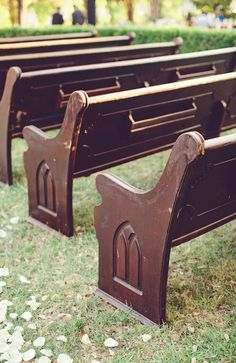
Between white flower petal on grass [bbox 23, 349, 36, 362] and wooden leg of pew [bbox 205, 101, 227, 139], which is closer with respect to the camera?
white flower petal on grass [bbox 23, 349, 36, 362]

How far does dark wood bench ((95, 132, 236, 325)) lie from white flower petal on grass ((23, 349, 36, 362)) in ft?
2.00

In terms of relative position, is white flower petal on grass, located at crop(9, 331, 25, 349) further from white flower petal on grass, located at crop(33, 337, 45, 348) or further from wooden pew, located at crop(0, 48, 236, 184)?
wooden pew, located at crop(0, 48, 236, 184)

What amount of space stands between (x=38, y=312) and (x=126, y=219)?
0.76 m

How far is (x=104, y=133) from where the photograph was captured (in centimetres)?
406

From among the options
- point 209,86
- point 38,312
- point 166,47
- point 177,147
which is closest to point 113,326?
point 38,312

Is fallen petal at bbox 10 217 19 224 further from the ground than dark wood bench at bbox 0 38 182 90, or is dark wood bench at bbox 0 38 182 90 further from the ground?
dark wood bench at bbox 0 38 182 90

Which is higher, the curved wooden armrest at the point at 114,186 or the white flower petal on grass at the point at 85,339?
the curved wooden armrest at the point at 114,186

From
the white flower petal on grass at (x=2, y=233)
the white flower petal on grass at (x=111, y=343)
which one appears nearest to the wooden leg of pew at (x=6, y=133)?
the white flower petal on grass at (x=2, y=233)

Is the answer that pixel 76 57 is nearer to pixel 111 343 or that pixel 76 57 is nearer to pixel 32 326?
pixel 32 326

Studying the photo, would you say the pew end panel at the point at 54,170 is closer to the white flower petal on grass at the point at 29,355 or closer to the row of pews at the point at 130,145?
the row of pews at the point at 130,145

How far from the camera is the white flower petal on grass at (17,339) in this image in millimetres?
2902

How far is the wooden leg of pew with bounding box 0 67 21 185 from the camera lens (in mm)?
4559

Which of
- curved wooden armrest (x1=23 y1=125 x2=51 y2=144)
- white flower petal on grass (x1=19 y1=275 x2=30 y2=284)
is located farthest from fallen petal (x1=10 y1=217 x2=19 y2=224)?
white flower petal on grass (x1=19 y1=275 x2=30 y2=284)

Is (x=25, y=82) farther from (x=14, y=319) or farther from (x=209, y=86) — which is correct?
(x=14, y=319)
